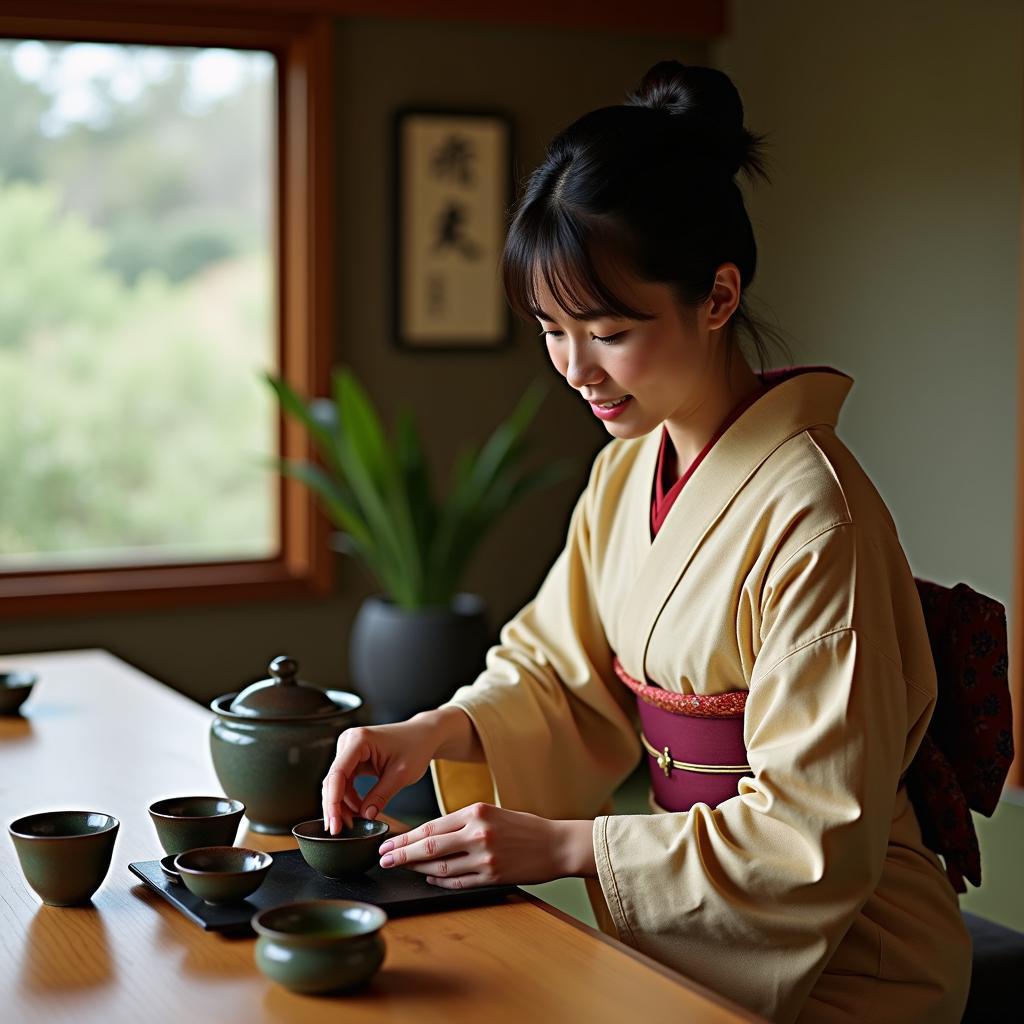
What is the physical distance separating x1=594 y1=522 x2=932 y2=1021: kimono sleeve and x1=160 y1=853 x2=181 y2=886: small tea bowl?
1.34ft

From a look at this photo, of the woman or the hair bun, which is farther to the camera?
the hair bun

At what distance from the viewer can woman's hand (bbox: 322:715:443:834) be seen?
153 centimetres

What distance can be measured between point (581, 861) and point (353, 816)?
25 cm

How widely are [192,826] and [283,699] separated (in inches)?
9.8

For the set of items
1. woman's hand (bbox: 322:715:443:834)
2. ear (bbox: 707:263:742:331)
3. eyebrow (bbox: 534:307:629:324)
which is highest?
ear (bbox: 707:263:742:331)

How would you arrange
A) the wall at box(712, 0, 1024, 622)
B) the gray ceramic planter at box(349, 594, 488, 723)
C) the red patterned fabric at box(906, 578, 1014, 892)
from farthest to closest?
the gray ceramic planter at box(349, 594, 488, 723), the wall at box(712, 0, 1024, 622), the red patterned fabric at box(906, 578, 1014, 892)

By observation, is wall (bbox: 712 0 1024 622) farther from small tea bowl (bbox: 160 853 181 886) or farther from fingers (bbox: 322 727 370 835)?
small tea bowl (bbox: 160 853 181 886)

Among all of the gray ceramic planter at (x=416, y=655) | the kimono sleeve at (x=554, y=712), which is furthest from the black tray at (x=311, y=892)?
the gray ceramic planter at (x=416, y=655)

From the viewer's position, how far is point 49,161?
4.49 meters

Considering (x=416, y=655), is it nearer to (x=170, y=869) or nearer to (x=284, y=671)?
(x=284, y=671)

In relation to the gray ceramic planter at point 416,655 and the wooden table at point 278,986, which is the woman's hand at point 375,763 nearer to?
the wooden table at point 278,986

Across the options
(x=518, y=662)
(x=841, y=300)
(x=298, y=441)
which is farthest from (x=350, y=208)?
(x=518, y=662)

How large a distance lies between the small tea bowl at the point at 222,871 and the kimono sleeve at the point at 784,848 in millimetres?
332

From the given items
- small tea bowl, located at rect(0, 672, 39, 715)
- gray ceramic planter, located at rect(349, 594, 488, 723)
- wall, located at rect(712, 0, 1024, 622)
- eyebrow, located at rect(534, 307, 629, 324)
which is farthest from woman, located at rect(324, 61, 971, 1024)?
wall, located at rect(712, 0, 1024, 622)
